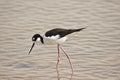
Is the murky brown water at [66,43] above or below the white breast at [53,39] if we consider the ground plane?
→ below

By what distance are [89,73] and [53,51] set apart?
1261mm

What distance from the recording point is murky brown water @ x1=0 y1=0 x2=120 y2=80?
23.6ft

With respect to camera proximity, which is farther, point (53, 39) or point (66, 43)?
point (66, 43)

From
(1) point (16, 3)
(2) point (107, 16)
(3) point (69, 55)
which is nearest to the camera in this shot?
(3) point (69, 55)

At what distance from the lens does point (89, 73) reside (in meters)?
7.06

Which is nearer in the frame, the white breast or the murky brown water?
the white breast

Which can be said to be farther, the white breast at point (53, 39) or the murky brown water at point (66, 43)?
the murky brown water at point (66, 43)

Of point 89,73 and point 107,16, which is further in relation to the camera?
point 107,16

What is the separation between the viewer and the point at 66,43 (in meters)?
8.36

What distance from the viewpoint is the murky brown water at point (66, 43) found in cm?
718

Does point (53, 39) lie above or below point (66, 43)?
above

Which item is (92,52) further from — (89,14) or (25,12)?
(25,12)

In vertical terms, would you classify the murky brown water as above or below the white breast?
below

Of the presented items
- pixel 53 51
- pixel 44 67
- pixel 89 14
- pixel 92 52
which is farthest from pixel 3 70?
pixel 89 14
